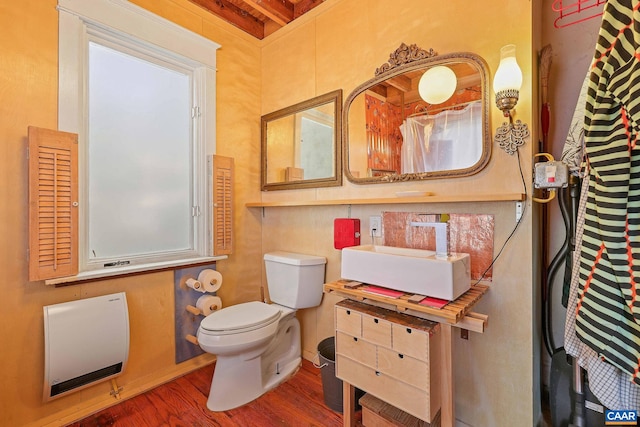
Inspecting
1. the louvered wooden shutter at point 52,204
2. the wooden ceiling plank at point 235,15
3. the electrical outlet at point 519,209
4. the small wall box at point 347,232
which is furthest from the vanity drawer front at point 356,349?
the wooden ceiling plank at point 235,15

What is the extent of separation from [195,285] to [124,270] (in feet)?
1.38

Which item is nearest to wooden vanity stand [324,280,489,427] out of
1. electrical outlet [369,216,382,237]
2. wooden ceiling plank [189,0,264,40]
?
electrical outlet [369,216,382,237]

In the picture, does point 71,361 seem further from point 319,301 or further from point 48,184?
point 319,301

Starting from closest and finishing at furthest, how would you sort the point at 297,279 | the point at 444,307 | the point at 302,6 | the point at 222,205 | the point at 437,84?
1. the point at 444,307
2. the point at 437,84
3. the point at 297,279
4. the point at 222,205
5. the point at 302,6

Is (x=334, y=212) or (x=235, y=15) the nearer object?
(x=334, y=212)

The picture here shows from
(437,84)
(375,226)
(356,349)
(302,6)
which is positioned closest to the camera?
(356,349)

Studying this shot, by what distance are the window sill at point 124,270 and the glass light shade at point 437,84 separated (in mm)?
1713

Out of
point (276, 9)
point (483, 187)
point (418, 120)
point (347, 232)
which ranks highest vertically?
point (276, 9)

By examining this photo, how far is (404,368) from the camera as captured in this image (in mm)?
1229

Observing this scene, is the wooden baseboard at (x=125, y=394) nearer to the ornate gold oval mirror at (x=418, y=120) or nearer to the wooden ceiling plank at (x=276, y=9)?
the ornate gold oval mirror at (x=418, y=120)

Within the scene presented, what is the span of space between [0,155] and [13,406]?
1.20 m

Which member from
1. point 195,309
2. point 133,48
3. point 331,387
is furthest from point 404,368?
point 133,48

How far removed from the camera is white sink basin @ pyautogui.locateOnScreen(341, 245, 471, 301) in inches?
45.8

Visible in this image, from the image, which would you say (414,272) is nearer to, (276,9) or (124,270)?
(124,270)
